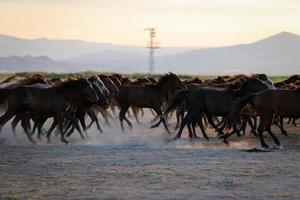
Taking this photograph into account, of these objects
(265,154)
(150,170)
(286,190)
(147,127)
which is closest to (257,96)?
(265,154)

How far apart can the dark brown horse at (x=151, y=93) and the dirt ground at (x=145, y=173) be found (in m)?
6.43

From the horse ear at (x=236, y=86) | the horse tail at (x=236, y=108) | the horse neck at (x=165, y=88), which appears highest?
the horse ear at (x=236, y=86)

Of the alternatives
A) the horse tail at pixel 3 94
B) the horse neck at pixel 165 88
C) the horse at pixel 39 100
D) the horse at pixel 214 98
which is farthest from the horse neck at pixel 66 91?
the horse neck at pixel 165 88

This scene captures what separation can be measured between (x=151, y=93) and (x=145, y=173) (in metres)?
10.7

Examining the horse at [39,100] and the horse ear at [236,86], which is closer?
the horse at [39,100]

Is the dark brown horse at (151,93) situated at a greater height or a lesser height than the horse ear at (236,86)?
lesser

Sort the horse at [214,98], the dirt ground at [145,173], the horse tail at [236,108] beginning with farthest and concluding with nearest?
the horse at [214,98], the horse tail at [236,108], the dirt ground at [145,173]

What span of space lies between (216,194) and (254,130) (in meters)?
9.80

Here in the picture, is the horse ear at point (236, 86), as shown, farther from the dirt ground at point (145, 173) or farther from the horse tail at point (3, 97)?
the horse tail at point (3, 97)

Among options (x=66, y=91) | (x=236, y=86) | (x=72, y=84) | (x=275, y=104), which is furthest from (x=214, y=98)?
(x=66, y=91)

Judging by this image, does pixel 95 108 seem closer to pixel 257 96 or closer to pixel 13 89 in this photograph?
pixel 13 89

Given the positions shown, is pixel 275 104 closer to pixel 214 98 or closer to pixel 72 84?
pixel 214 98

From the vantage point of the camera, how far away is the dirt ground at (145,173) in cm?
935

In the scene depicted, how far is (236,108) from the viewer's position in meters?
16.3
